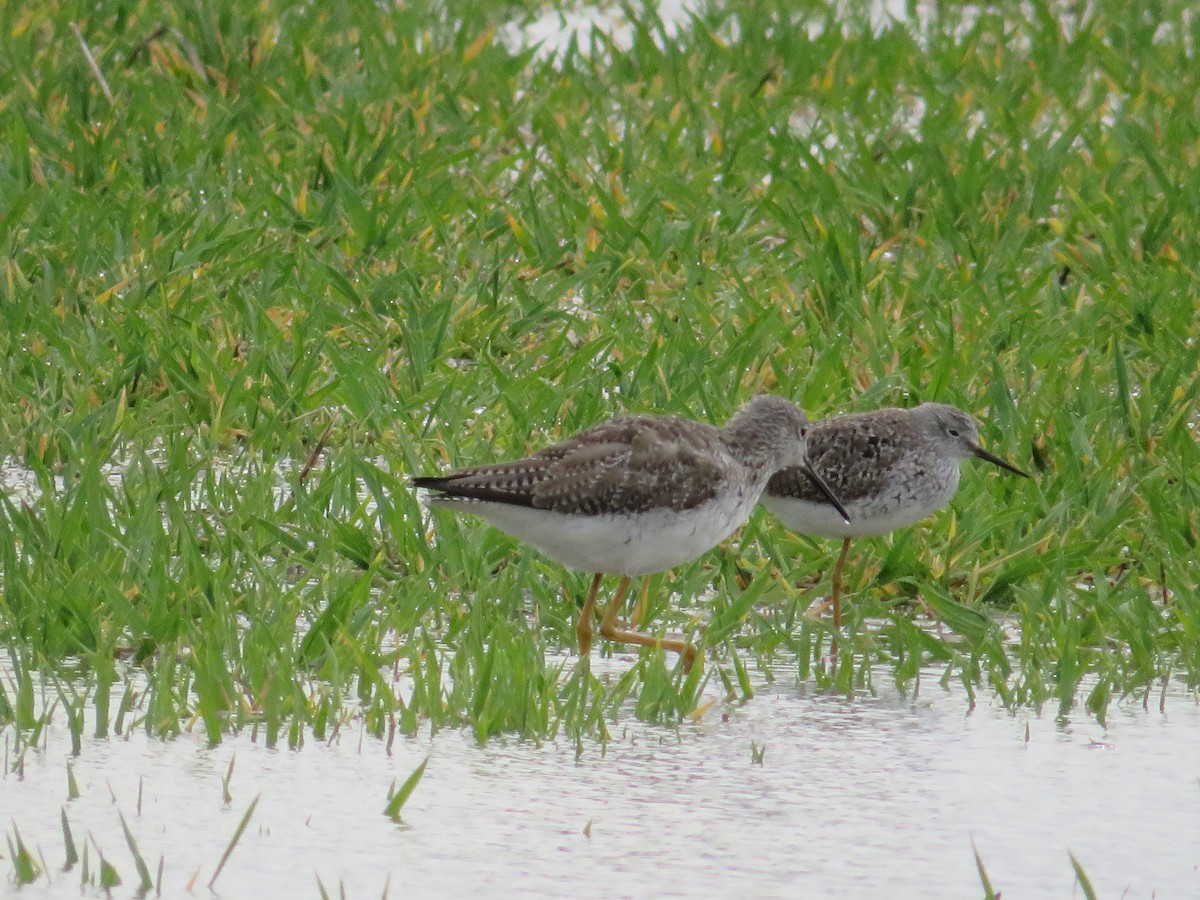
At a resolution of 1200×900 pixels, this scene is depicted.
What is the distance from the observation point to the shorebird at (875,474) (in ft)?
20.7

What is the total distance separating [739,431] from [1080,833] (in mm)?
2237

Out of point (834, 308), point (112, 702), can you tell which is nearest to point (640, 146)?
point (834, 308)

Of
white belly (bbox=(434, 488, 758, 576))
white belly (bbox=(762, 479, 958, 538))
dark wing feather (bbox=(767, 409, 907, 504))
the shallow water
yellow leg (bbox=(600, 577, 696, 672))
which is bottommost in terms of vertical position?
the shallow water

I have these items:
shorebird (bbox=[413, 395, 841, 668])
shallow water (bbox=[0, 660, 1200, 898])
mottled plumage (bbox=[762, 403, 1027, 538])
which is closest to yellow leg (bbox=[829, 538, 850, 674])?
mottled plumage (bbox=[762, 403, 1027, 538])

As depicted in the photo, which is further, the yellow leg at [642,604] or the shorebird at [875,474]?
the shorebird at [875,474]

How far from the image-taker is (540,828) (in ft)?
A: 13.8

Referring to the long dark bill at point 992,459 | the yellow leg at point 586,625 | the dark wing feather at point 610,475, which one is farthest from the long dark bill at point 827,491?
the yellow leg at point 586,625

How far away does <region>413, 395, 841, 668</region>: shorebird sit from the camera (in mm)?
5637

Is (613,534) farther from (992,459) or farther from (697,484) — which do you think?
(992,459)

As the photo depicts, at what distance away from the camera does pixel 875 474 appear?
635 cm

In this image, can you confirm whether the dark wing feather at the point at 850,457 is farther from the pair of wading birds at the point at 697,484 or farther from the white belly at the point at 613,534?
the white belly at the point at 613,534

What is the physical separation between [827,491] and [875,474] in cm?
20

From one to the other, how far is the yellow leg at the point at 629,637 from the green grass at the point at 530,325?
0.09 m

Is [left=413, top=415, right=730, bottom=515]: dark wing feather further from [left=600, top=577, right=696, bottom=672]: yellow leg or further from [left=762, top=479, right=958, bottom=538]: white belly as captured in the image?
[left=762, top=479, right=958, bottom=538]: white belly
